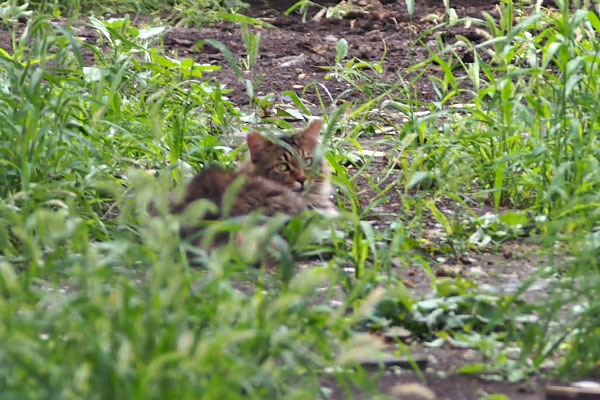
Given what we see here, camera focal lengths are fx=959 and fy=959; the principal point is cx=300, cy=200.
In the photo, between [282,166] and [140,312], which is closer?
[140,312]

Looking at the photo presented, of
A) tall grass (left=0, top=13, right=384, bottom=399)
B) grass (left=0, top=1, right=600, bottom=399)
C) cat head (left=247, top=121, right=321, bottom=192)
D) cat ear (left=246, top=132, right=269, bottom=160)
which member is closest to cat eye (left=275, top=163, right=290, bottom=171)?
cat head (left=247, top=121, right=321, bottom=192)

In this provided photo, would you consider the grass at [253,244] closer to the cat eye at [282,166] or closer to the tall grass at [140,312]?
the tall grass at [140,312]

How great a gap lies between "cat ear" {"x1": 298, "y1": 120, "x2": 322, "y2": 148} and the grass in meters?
0.18

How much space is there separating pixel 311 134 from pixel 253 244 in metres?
2.50

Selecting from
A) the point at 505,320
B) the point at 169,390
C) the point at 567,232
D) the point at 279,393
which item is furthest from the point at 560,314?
the point at 169,390

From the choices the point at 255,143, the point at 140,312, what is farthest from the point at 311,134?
the point at 140,312

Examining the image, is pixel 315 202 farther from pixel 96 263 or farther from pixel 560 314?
pixel 96 263

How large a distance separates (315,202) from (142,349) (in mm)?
2504

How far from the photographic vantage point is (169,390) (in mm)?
1987

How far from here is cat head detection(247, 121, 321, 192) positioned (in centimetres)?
466

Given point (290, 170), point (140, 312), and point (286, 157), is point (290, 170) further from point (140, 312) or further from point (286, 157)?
point (140, 312)

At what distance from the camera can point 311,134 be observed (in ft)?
15.3

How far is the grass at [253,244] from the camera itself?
2.07 metres

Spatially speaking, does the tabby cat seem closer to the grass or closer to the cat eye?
the cat eye
